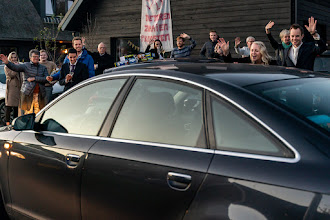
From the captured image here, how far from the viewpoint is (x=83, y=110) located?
131 inches

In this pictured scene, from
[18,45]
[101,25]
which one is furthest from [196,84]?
[18,45]

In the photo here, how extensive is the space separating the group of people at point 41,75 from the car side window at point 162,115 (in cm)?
539

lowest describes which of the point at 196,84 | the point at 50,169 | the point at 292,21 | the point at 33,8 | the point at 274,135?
the point at 50,169

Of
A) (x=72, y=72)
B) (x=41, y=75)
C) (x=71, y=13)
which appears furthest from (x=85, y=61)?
(x=71, y=13)

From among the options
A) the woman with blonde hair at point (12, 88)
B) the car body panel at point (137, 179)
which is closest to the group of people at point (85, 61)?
the woman with blonde hair at point (12, 88)

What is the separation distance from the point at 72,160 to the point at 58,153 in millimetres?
193

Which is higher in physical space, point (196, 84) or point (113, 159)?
point (196, 84)

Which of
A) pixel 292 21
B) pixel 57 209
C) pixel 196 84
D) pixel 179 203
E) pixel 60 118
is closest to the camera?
pixel 179 203

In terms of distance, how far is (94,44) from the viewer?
64.7 ft

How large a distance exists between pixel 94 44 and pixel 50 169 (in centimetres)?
1698

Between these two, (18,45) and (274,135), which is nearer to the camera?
(274,135)

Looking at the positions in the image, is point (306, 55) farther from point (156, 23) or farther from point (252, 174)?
point (156, 23)

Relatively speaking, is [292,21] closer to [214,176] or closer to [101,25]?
[101,25]

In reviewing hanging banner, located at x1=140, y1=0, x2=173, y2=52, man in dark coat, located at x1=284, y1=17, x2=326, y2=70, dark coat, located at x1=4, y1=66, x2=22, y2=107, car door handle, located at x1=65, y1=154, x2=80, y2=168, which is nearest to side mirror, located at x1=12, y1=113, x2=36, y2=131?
car door handle, located at x1=65, y1=154, x2=80, y2=168
